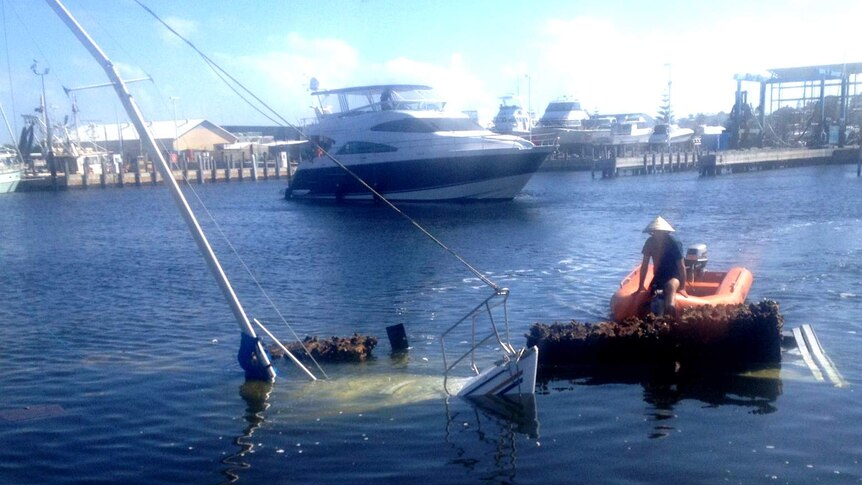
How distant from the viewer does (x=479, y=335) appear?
14.4 metres

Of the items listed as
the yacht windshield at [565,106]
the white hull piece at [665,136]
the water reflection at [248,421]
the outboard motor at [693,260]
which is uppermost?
the yacht windshield at [565,106]

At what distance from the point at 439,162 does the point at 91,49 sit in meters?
36.5

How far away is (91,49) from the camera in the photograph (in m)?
11.0

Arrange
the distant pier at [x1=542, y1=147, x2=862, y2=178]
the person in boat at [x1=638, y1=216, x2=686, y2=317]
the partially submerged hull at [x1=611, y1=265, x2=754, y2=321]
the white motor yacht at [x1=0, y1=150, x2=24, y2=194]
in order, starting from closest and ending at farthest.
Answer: the person in boat at [x1=638, y1=216, x2=686, y2=317]
the partially submerged hull at [x1=611, y1=265, x2=754, y2=321]
the distant pier at [x1=542, y1=147, x2=862, y2=178]
the white motor yacht at [x1=0, y1=150, x2=24, y2=194]

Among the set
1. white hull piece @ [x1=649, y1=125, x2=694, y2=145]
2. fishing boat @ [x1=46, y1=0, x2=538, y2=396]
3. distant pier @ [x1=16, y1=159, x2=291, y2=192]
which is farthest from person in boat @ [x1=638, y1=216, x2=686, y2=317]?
white hull piece @ [x1=649, y1=125, x2=694, y2=145]

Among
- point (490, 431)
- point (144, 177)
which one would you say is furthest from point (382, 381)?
point (144, 177)

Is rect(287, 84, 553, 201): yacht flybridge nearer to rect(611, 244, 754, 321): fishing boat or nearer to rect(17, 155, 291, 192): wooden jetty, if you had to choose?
rect(17, 155, 291, 192): wooden jetty

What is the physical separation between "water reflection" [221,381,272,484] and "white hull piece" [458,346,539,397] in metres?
2.63

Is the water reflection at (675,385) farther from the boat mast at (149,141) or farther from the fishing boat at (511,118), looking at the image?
the fishing boat at (511,118)

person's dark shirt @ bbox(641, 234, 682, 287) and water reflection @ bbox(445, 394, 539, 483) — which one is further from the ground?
person's dark shirt @ bbox(641, 234, 682, 287)

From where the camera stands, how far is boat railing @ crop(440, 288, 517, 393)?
33.3ft

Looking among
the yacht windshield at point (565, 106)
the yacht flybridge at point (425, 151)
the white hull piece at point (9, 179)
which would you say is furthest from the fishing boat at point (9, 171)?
the yacht windshield at point (565, 106)

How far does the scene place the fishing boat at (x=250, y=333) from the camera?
10.2 metres

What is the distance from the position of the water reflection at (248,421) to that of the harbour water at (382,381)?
4cm
